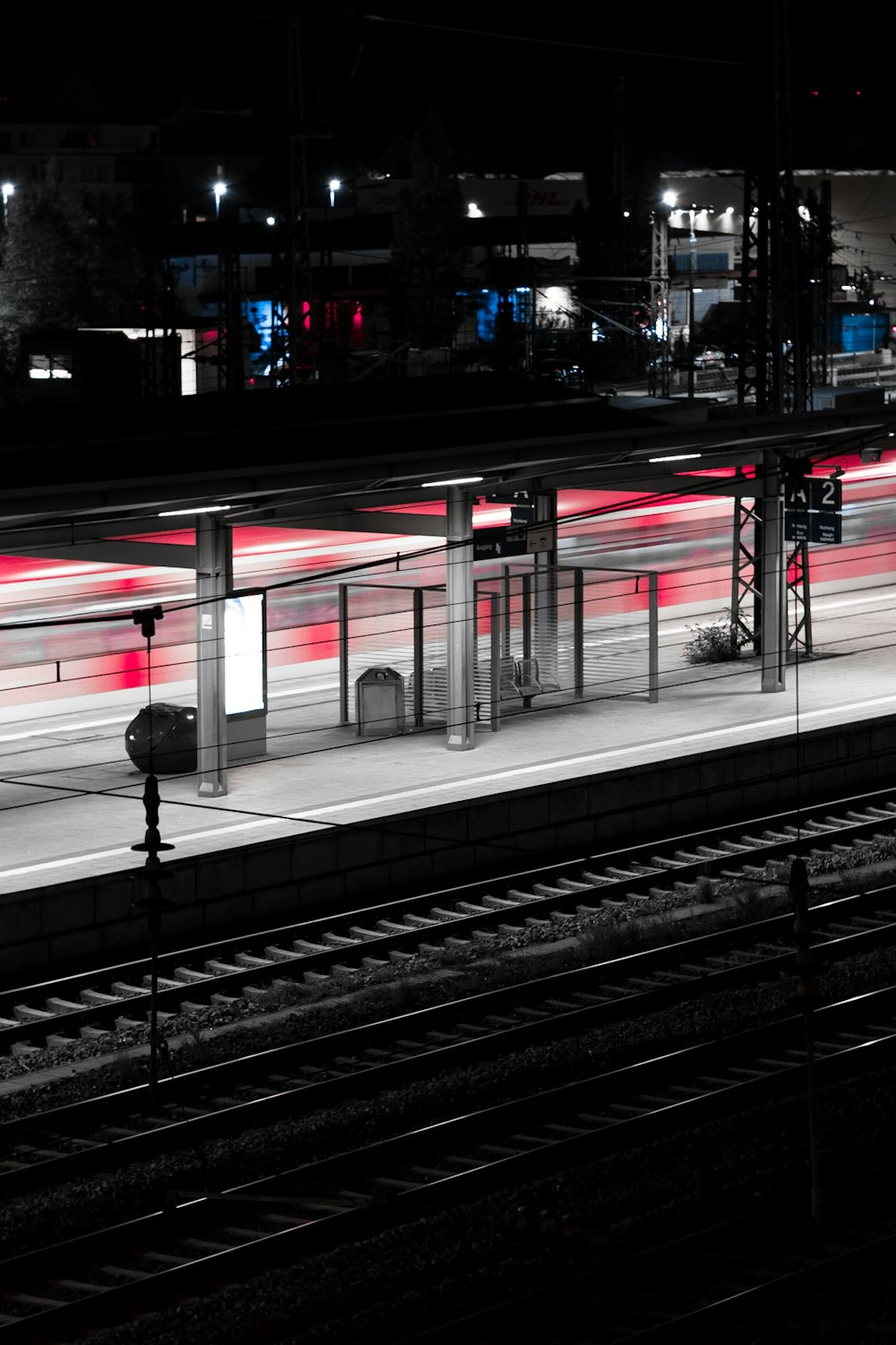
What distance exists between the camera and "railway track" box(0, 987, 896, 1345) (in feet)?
22.2

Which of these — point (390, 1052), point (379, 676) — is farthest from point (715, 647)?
point (390, 1052)

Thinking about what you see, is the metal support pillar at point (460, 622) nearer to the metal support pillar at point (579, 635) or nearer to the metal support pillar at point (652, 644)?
the metal support pillar at point (579, 635)

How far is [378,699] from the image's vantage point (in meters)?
15.7

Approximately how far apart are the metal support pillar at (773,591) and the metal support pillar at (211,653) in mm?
5626

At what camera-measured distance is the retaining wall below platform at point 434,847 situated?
1102 centimetres

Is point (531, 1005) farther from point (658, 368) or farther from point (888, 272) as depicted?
point (888, 272)

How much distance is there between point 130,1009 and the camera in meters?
10.1

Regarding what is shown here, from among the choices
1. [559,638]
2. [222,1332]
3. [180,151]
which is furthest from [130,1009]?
[180,151]

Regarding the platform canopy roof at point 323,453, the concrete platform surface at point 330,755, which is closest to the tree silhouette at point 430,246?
the platform canopy roof at point 323,453

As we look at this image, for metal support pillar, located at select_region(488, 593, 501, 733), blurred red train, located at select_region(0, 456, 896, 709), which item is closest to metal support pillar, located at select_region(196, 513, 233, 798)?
blurred red train, located at select_region(0, 456, 896, 709)

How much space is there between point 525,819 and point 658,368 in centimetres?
3226

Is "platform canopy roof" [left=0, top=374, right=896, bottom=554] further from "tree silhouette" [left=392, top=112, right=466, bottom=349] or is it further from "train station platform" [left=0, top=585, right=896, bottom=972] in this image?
"tree silhouette" [left=392, top=112, right=466, bottom=349]

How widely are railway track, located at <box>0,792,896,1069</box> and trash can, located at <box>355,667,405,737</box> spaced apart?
9.61ft

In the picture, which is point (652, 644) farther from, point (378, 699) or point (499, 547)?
point (378, 699)
